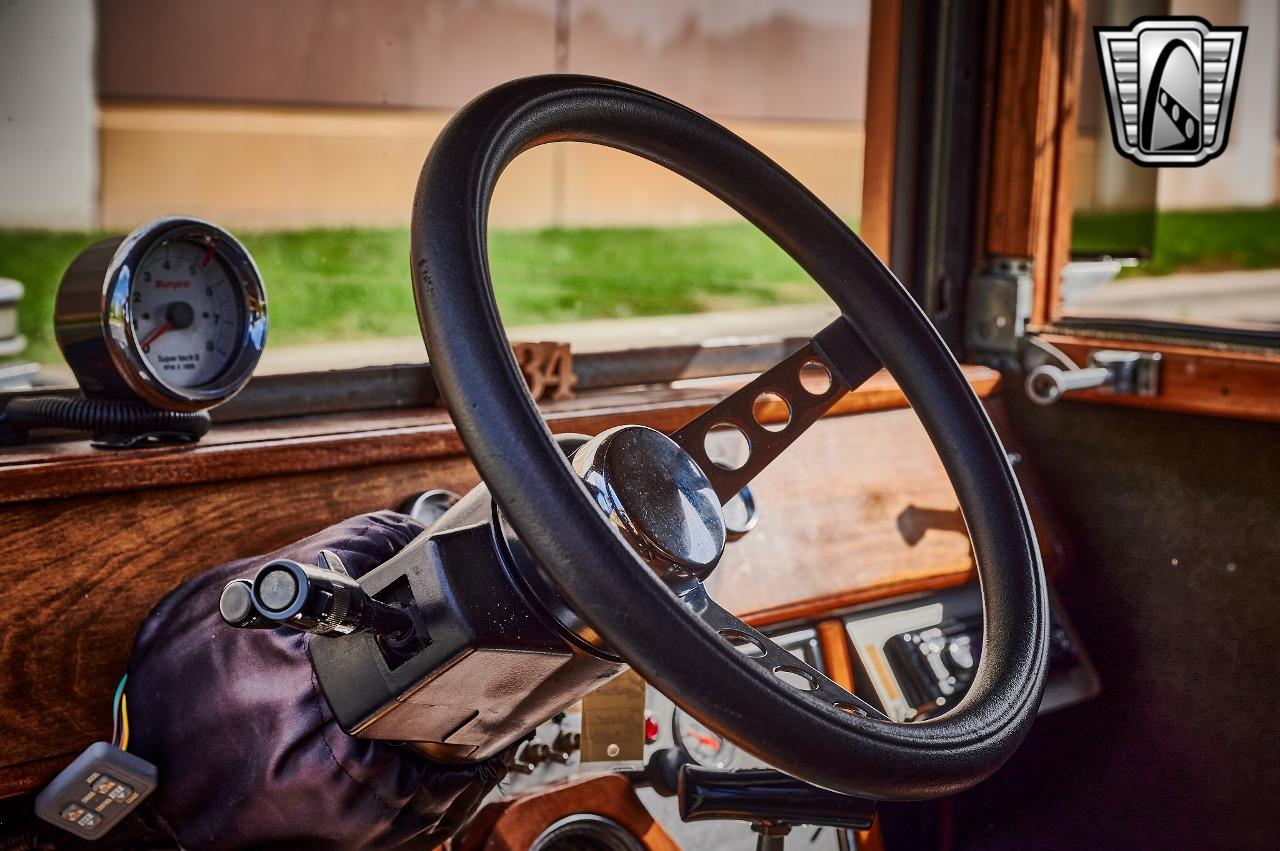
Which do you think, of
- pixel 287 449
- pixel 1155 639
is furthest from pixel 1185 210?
pixel 287 449

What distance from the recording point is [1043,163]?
2.16 m

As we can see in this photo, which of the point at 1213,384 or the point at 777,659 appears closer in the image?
the point at 777,659

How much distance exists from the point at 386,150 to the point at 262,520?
693 millimetres

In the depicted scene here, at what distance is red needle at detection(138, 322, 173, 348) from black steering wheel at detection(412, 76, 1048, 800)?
599mm

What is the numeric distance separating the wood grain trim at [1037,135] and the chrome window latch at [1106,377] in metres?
0.22

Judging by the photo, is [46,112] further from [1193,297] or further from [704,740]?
[1193,297]

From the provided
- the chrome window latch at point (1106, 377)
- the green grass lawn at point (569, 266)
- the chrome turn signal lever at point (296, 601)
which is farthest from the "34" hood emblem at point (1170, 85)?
the chrome turn signal lever at point (296, 601)

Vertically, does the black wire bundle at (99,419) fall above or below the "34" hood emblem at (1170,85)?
below

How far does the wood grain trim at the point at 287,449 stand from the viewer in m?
1.25

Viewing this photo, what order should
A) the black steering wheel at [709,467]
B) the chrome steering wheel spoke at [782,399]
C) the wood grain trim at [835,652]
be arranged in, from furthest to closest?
the wood grain trim at [835,652] → the chrome steering wheel spoke at [782,399] → the black steering wheel at [709,467]

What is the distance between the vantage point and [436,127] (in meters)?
1.86

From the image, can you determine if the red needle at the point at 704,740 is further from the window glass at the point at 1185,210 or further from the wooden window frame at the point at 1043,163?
the window glass at the point at 1185,210

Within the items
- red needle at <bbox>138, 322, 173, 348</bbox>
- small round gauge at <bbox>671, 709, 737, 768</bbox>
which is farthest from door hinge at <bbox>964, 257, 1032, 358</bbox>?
red needle at <bbox>138, 322, 173, 348</bbox>

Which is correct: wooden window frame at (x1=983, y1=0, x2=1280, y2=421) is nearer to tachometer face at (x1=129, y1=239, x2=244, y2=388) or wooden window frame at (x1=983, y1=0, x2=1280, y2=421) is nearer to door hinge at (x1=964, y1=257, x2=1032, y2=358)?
door hinge at (x1=964, y1=257, x2=1032, y2=358)
